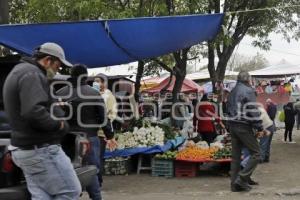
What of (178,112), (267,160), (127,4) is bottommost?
(267,160)

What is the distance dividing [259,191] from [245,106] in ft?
4.51

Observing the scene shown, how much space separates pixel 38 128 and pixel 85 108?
2.45 meters

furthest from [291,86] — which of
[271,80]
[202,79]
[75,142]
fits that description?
[75,142]

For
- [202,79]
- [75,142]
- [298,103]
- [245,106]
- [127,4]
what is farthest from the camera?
[202,79]

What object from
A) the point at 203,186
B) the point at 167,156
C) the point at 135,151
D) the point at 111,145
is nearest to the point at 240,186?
the point at 203,186

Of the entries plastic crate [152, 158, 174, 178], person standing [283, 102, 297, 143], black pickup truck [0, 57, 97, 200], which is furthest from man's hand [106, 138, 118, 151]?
person standing [283, 102, 297, 143]

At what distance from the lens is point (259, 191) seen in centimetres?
845

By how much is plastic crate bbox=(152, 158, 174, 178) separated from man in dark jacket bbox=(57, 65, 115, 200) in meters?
3.23

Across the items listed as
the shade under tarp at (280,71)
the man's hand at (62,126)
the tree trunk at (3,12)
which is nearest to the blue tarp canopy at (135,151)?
the tree trunk at (3,12)

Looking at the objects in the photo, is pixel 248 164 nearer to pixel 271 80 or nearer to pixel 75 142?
pixel 75 142

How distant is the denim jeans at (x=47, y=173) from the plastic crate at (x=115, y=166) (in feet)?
18.7

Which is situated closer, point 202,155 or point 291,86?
point 202,155

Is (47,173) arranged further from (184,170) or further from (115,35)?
(184,170)

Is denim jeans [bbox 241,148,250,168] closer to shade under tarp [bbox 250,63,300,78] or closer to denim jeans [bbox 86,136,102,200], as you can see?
denim jeans [bbox 86,136,102,200]
